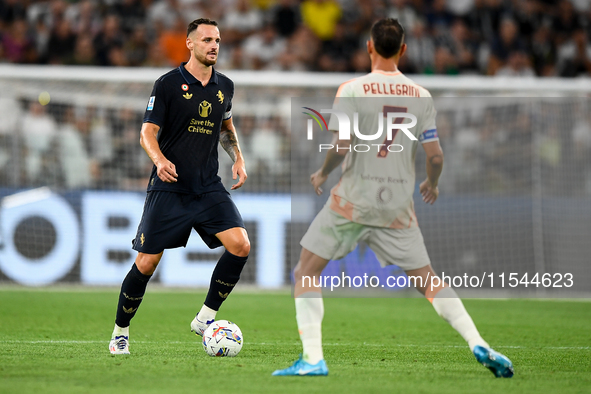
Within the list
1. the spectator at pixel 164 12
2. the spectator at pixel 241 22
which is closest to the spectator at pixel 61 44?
the spectator at pixel 164 12

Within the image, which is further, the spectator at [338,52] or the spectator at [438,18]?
the spectator at [438,18]

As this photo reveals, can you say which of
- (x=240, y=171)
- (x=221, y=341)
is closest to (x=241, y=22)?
(x=240, y=171)

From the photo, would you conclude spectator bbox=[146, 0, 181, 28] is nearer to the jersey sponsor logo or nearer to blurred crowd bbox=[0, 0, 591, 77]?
blurred crowd bbox=[0, 0, 591, 77]

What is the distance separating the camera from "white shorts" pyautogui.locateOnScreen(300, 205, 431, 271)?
4.74 meters

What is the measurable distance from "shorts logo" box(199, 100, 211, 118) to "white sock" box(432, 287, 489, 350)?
2262 millimetres

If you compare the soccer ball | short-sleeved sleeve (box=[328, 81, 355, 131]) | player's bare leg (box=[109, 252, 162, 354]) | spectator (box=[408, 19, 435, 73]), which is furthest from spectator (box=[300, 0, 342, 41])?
short-sleeved sleeve (box=[328, 81, 355, 131])

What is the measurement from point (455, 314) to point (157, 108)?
2.55 metres

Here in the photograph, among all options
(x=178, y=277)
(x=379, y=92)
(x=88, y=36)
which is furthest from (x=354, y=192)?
(x=88, y=36)

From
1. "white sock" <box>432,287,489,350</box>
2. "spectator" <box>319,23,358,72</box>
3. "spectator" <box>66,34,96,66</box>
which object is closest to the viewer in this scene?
"white sock" <box>432,287,489,350</box>

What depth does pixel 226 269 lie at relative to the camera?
6.12 m

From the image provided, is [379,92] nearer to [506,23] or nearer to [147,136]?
[147,136]

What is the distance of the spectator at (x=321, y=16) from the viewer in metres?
14.6

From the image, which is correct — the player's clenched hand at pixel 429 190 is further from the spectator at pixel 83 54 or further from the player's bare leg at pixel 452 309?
the spectator at pixel 83 54

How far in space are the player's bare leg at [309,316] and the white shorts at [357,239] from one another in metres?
0.08
